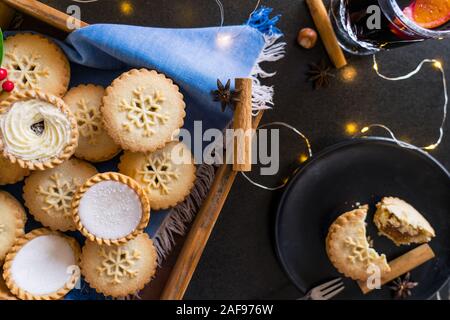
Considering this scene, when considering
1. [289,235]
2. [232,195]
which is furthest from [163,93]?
[289,235]

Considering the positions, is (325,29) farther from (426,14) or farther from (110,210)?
(110,210)

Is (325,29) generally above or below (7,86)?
above

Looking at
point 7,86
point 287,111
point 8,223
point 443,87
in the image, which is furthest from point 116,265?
point 443,87

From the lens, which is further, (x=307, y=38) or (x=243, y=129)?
(x=307, y=38)

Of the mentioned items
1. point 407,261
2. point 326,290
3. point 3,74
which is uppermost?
point 3,74

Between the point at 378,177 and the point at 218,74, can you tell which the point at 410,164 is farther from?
the point at 218,74

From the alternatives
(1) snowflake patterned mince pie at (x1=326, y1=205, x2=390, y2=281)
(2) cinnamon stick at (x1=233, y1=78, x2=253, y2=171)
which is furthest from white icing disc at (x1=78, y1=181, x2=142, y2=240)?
(1) snowflake patterned mince pie at (x1=326, y1=205, x2=390, y2=281)

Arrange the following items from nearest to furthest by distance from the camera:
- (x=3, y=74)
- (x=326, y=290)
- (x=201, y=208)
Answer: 1. (x=3, y=74)
2. (x=201, y=208)
3. (x=326, y=290)
